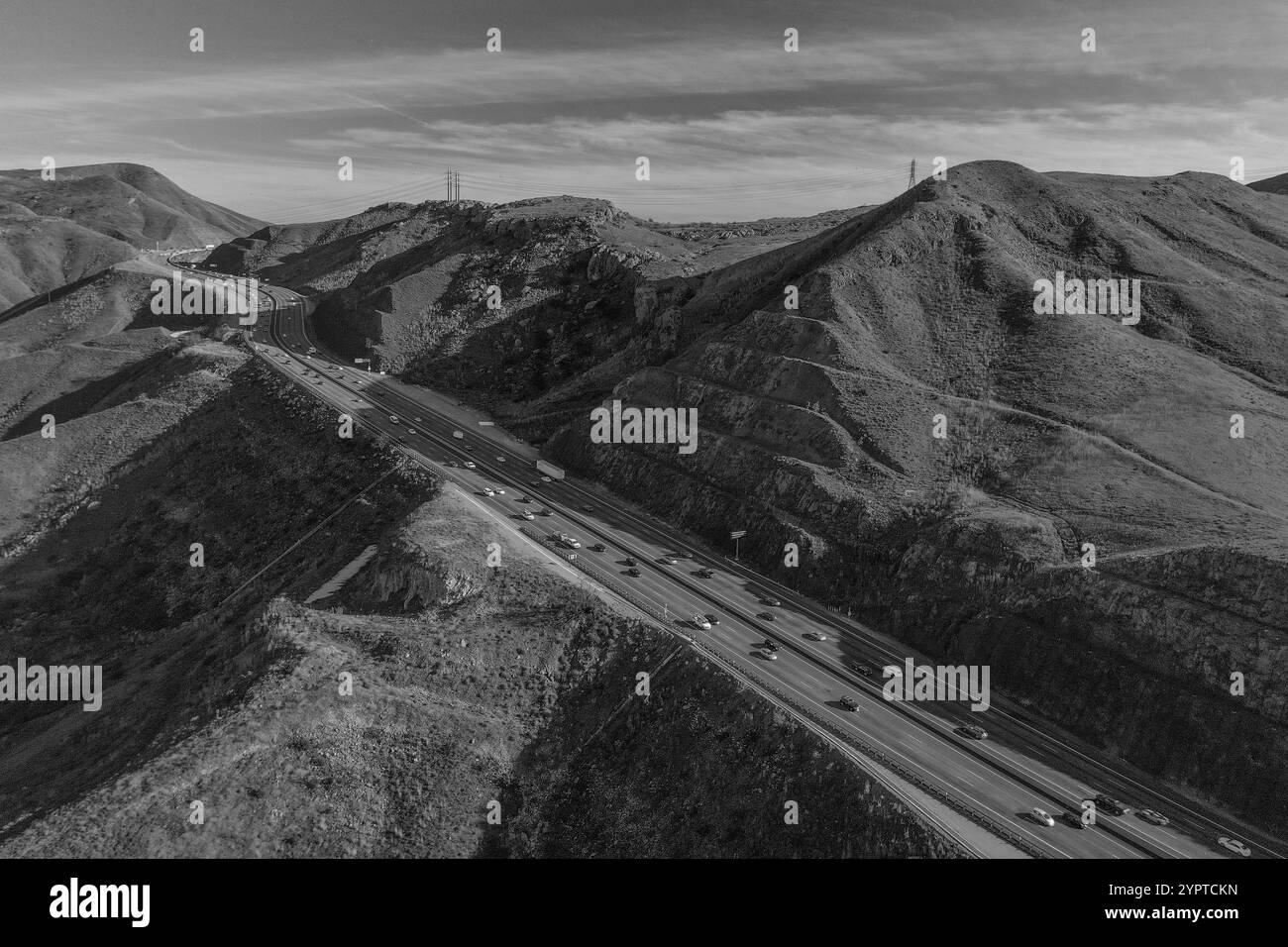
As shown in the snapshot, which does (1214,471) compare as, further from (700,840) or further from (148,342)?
(148,342)

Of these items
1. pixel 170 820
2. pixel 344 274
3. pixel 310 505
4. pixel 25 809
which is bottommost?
pixel 25 809

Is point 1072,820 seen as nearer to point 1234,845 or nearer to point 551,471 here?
point 1234,845

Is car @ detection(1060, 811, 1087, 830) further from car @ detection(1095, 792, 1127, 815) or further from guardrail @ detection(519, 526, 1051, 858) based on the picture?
guardrail @ detection(519, 526, 1051, 858)

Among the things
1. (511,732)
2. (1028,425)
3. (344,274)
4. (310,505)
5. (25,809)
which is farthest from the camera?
(344,274)

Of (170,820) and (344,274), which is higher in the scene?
(344,274)

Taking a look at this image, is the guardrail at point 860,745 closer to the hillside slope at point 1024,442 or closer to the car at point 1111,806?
the car at point 1111,806

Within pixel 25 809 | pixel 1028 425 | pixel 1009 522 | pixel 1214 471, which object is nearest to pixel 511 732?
pixel 25 809
